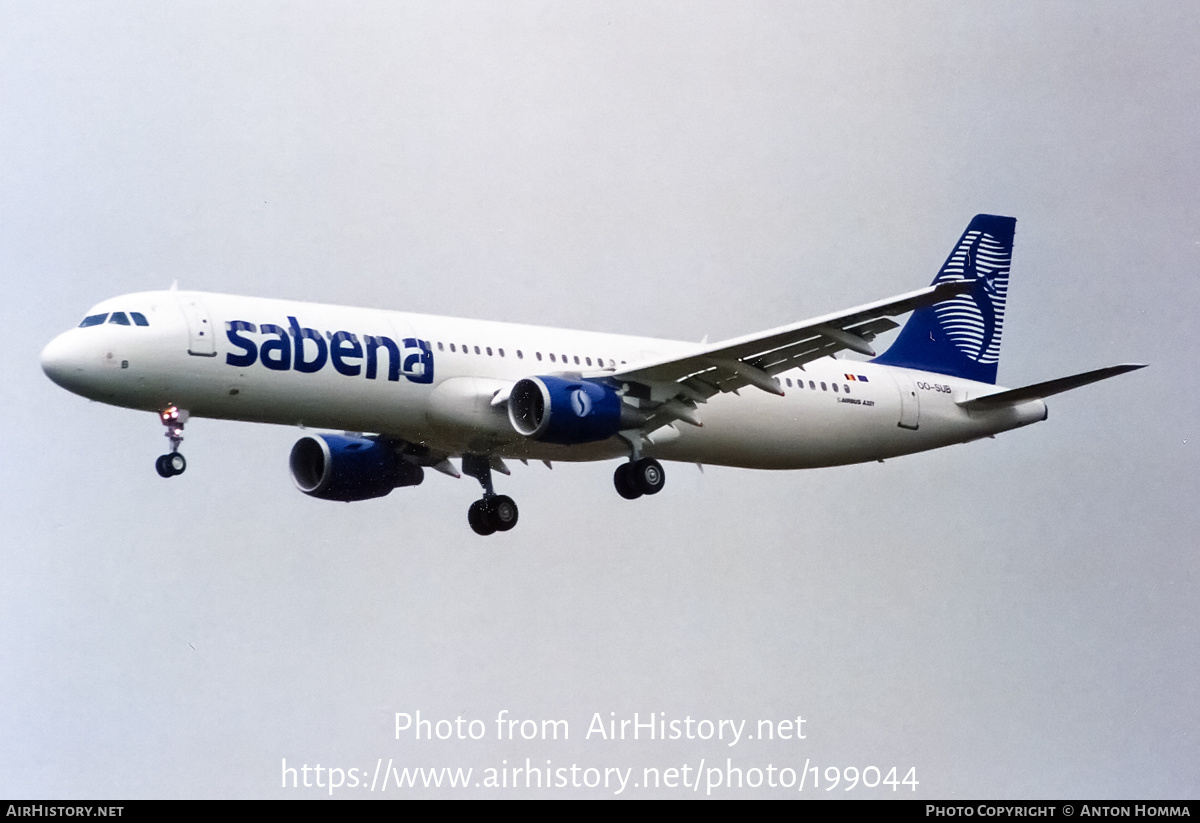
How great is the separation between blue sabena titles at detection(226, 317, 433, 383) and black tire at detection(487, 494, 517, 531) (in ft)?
17.8

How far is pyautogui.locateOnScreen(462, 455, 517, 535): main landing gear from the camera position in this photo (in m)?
45.0

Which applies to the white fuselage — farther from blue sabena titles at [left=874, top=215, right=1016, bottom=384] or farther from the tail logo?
the tail logo

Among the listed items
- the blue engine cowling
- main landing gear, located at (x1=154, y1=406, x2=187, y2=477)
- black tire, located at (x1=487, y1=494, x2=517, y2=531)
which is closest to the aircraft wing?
black tire, located at (x1=487, y1=494, x2=517, y2=531)

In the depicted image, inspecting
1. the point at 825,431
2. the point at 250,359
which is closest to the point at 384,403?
the point at 250,359

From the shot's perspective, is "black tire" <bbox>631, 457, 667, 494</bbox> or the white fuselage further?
"black tire" <bbox>631, 457, 667, 494</bbox>

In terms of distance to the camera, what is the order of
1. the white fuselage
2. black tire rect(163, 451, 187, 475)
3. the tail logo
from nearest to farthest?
the white fuselage → black tire rect(163, 451, 187, 475) → the tail logo

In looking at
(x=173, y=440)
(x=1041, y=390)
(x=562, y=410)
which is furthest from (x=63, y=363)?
(x=1041, y=390)

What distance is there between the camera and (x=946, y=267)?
50344 mm

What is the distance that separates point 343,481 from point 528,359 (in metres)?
5.57

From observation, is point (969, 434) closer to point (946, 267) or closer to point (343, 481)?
point (946, 267)

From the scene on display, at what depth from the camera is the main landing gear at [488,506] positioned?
45.0 metres

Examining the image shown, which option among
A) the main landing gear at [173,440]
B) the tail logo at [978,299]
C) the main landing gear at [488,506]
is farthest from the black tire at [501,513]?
the tail logo at [978,299]

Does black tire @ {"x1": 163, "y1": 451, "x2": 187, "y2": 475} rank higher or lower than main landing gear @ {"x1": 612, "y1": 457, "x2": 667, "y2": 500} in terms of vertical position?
lower
